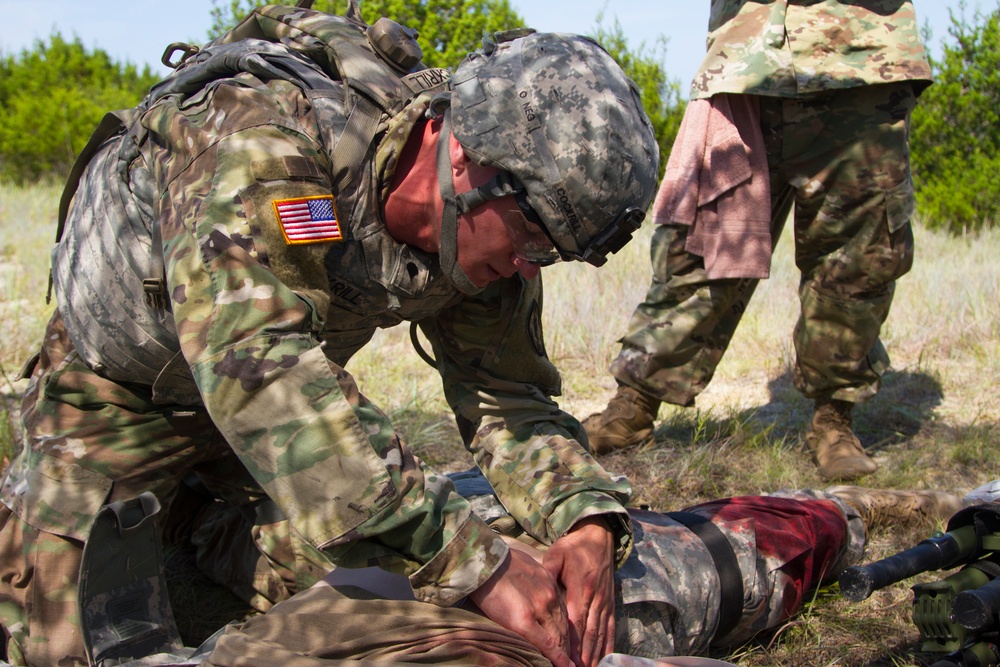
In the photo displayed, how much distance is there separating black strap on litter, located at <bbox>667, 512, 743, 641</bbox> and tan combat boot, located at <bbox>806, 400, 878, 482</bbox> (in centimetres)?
135

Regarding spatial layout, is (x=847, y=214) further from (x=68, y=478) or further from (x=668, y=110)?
(x=668, y=110)

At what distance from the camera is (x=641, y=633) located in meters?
2.30

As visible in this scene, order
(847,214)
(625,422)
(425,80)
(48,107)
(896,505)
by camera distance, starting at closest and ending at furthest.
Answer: (425,80)
(896,505)
(847,214)
(625,422)
(48,107)

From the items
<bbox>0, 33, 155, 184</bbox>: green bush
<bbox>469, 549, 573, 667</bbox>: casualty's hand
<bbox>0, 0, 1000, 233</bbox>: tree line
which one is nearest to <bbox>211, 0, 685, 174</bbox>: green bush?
<bbox>0, 0, 1000, 233</bbox>: tree line

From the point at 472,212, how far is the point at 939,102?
8101 millimetres

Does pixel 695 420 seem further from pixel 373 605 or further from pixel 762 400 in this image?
pixel 373 605

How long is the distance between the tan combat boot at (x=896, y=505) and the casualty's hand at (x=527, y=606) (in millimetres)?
1422

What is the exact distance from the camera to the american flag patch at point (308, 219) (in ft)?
5.98

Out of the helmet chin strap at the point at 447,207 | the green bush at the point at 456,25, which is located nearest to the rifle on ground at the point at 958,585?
the helmet chin strap at the point at 447,207

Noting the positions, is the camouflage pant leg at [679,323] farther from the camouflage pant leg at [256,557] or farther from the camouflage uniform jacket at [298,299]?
the camouflage pant leg at [256,557]

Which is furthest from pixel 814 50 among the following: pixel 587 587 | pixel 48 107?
pixel 48 107

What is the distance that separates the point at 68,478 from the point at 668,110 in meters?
7.47

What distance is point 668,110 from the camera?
8953 mm

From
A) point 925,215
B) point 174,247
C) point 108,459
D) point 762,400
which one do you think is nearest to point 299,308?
point 174,247
